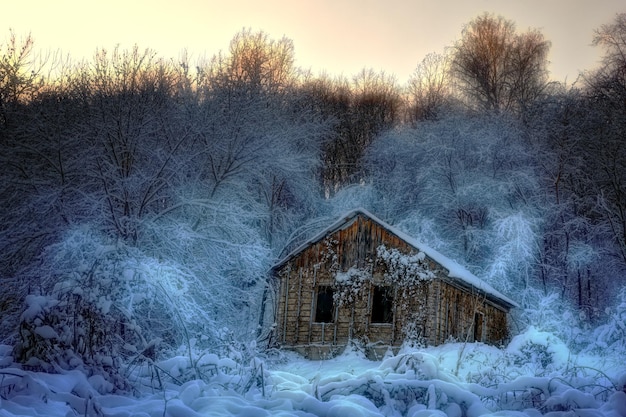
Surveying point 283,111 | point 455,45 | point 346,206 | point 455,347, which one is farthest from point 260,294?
point 455,45

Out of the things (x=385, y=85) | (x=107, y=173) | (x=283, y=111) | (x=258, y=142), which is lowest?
(x=107, y=173)

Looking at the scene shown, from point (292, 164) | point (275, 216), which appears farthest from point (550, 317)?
point (275, 216)

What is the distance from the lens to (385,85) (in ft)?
139

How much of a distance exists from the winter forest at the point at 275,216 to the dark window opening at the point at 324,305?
6.29ft

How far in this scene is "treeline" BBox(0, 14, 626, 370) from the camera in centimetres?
1789

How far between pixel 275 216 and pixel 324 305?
26.5 ft

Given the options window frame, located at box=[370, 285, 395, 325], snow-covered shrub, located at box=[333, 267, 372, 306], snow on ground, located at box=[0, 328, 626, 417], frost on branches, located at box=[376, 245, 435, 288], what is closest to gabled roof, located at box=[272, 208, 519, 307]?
frost on branches, located at box=[376, 245, 435, 288]

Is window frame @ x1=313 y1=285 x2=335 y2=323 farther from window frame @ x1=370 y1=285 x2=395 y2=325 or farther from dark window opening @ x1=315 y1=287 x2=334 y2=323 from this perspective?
window frame @ x1=370 y1=285 x2=395 y2=325

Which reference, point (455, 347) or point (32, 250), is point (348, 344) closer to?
point (455, 347)

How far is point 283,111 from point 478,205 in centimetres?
1040

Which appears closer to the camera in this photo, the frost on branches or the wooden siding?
the wooden siding

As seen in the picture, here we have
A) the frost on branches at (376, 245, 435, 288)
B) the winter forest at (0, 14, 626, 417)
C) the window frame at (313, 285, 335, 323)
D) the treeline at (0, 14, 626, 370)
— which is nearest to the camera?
the winter forest at (0, 14, 626, 417)

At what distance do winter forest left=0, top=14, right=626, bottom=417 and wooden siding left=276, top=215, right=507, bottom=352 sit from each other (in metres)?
1.07

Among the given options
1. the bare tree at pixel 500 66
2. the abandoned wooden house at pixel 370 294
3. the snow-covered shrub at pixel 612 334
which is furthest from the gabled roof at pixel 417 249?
the bare tree at pixel 500 66
